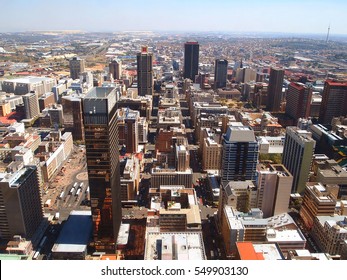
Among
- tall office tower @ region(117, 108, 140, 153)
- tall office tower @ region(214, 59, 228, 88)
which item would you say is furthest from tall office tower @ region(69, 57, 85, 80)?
tall office tower @ region(117, 108, 140, 153)

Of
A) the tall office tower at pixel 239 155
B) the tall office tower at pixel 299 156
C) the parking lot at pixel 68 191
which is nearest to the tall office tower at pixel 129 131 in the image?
the parking lot at pixel 68 191

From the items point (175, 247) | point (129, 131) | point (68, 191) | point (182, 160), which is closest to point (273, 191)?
point (182, 160)

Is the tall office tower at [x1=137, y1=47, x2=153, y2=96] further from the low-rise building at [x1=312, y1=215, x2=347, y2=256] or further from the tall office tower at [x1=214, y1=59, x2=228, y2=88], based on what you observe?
the low-rise building at [x1=312, y1=215, x2=347, y2=256]

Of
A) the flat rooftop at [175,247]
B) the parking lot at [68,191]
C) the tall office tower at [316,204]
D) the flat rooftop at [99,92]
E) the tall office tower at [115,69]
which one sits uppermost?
the flat rooftop at [99,92]

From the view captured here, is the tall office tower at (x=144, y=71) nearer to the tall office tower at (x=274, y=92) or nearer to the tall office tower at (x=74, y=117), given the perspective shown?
the tall office tower at (x=74, y=117)

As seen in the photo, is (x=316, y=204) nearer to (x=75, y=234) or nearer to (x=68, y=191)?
(x=75, y=234)

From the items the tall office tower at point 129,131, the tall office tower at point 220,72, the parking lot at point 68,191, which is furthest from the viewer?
the tall office tower at point 220,72

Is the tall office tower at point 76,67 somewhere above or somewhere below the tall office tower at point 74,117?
above
